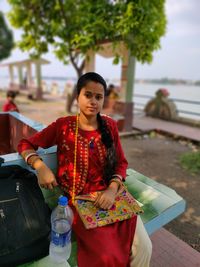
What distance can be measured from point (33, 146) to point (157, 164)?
4.01m

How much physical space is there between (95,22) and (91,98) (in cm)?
466

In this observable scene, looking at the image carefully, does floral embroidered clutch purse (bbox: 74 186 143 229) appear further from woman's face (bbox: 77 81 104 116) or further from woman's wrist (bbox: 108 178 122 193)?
woman's face (bbox: 77 81 104 116)

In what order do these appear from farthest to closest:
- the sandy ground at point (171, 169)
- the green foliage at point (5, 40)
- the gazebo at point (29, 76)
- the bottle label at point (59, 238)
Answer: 1. the green foliage at point (5, 40)
2. the gazebo at point (29, 76)
3. the sandy ground at point (171, 169)
4. the bottle label at point (59, 238)

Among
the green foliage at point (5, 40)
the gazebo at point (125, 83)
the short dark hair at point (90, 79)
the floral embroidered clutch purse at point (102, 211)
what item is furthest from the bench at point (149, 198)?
the green foliage at point (5, 40)

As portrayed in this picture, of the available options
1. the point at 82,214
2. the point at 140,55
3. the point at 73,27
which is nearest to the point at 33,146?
the point at 82,214

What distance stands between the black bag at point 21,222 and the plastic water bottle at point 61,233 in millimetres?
48

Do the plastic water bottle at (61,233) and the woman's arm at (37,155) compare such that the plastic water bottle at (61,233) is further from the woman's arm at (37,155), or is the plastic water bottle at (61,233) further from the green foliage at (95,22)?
the green foliage at (95,22)

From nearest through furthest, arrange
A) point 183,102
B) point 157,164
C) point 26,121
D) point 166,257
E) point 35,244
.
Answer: point 35,244
point 166,257
point 26,121
point 157,164
point 183,102

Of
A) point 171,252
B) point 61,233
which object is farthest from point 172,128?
point 61,233

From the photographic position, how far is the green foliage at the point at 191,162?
4.99 metres

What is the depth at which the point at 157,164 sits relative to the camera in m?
5.33

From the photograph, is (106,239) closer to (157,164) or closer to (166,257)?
(166,257)

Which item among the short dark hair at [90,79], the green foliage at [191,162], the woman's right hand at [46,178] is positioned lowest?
the green foliage at [191,162]

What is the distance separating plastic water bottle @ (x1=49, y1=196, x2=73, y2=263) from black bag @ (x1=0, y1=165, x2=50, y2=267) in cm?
5
